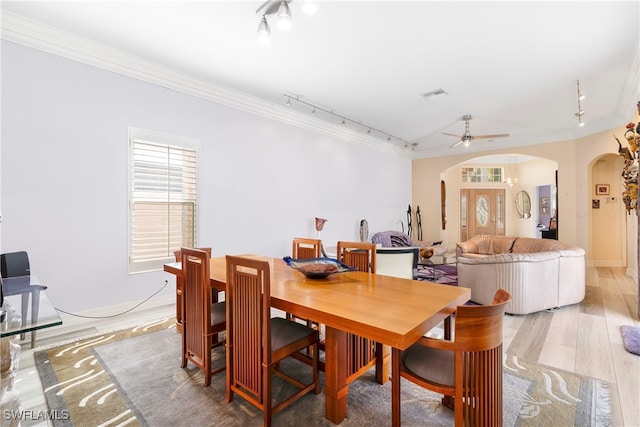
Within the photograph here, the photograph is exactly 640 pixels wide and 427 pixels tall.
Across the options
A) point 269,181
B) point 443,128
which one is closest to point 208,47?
point 269,181

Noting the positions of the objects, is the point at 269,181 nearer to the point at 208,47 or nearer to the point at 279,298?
the point at 208,47

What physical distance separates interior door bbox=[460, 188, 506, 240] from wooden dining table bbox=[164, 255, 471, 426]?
864 centimetres

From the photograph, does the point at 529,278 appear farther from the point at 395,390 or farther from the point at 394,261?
the point at 395,390

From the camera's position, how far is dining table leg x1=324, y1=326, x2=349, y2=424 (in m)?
1.77

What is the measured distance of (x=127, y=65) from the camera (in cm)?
343

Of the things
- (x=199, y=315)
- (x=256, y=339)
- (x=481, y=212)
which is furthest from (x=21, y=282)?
(x=481, y=212)

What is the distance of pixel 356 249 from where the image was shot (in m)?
2.84

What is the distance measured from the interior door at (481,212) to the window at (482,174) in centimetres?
36

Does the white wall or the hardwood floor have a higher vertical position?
the white wall

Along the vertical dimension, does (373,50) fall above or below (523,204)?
above

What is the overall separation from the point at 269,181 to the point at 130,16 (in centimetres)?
268

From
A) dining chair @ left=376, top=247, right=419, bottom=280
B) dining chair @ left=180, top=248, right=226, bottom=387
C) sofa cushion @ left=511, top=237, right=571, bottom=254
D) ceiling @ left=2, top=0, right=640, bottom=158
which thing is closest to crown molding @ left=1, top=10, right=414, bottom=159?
ceiling @ left=2, top=0, right=640, bottom=158

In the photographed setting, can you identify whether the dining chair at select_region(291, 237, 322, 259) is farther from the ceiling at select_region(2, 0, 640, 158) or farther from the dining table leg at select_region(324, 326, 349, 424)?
the ceiling at select_region(2, 0, 640, 158)

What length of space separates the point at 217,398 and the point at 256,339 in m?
0.66
